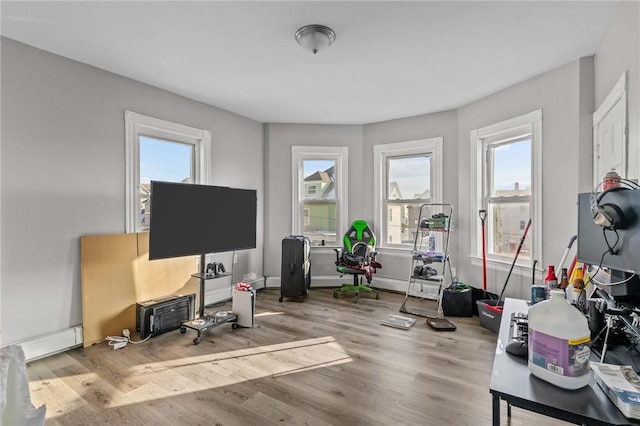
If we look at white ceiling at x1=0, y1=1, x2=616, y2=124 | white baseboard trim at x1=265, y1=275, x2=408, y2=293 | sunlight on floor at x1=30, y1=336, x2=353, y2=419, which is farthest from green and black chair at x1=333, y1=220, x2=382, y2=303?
white ceiling at x1=0, y1=1, x2=616, y2=124

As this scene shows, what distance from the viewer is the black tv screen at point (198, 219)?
2.88 metres

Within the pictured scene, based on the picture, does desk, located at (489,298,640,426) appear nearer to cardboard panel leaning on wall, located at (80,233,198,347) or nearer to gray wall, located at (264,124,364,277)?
cardboard panel leaning on wall, located at (80,233,198,347)

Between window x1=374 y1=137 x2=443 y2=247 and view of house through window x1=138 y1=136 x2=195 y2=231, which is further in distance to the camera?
window x1=374 y1=137 x2=443 y2=247

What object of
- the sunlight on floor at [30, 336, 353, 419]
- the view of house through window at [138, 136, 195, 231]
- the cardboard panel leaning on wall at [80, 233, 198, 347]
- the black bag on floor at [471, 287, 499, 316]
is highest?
the view of house through window at [138, 136, 195, 231]

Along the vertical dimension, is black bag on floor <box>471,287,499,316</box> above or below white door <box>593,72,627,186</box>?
below

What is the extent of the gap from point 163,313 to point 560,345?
11.0 feet

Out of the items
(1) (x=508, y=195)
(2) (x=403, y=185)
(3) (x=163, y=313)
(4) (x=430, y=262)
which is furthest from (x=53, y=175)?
(1) (x=508, y=195)

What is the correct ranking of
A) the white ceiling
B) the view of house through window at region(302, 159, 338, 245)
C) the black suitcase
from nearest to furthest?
the white ceiling
the black suitcase
the view of house through window at region(302, 159, 338, 245)

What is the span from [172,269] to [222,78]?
7.34 ft

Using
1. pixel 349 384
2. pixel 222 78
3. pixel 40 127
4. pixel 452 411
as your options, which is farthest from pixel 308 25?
pixel 452 411

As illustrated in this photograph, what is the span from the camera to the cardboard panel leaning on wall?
9.61 ft

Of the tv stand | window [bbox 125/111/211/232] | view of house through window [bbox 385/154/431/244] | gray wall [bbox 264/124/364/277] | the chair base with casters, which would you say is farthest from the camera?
gray wall [bbox 264/124/364/277]

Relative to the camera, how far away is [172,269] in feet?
12.0

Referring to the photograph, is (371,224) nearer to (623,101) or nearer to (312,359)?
(312,359)
